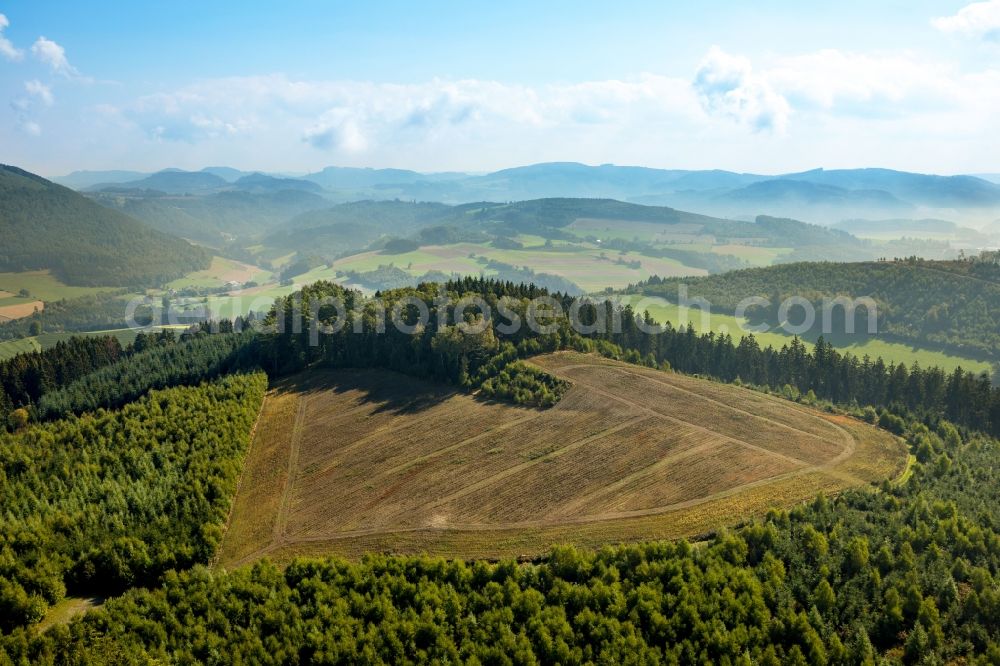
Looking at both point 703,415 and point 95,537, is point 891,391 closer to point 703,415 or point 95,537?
point 703,415

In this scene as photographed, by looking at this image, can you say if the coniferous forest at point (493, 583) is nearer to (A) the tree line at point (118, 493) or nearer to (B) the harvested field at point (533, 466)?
(A) the tree line at point (118, 493)

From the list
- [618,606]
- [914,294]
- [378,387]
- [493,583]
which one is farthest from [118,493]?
[914,294]

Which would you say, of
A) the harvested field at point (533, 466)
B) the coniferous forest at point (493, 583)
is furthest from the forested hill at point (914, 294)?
the harvested field at point (533, 466)

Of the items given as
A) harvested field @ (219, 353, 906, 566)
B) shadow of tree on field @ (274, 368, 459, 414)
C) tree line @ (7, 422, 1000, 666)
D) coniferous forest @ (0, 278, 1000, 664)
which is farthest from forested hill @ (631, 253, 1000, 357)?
shadow of tree on field @ (274, 368, 459, 414)

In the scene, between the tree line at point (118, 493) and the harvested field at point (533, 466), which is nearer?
the tree line at point (118, 493)

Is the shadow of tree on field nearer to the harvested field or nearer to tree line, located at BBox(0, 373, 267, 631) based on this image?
the harvested field
